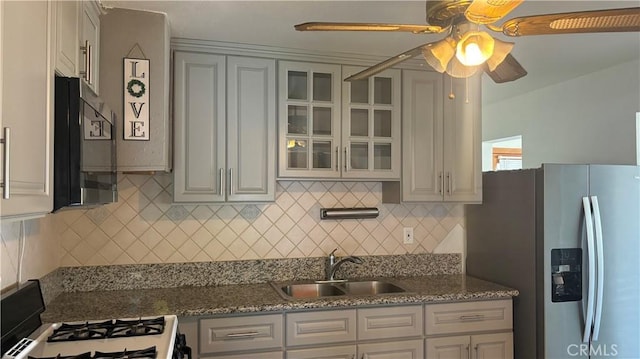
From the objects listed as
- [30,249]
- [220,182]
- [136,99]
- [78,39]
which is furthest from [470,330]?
[78,39]

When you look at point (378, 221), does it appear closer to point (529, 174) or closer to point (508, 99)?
point (529, 174)

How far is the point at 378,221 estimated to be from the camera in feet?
10.1

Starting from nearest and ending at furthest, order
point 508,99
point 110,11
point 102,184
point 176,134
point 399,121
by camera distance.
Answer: point 102,184
point 110,11
point 176,134
point 399,121
point 508,99

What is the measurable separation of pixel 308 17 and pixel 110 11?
957 millimetres

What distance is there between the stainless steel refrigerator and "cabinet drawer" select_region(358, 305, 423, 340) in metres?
0.69

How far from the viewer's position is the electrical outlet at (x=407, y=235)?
10.3 feet

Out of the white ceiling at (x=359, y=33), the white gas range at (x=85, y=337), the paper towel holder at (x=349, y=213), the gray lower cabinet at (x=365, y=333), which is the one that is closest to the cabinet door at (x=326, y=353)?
the gray lower cabinet at (x=365, y=333)

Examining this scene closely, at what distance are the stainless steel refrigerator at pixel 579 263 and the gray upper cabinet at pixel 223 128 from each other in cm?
156

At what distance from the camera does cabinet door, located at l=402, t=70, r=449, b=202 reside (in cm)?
287

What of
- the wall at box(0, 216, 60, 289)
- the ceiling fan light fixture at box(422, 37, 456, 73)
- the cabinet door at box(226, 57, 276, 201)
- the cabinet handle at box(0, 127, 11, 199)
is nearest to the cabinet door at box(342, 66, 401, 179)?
the cabinet door at box(226, 57, 276, 201)

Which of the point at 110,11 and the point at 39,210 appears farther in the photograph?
the point at 110,11

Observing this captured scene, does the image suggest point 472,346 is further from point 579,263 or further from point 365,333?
point 579,263

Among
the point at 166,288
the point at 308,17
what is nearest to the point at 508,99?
the point at 308,17

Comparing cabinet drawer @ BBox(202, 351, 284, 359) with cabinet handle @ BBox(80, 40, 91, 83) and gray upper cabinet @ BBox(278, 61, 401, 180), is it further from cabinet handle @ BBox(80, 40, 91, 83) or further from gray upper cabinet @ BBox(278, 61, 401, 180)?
cabinet handle @ BBox(80, 40, 91, 83)
